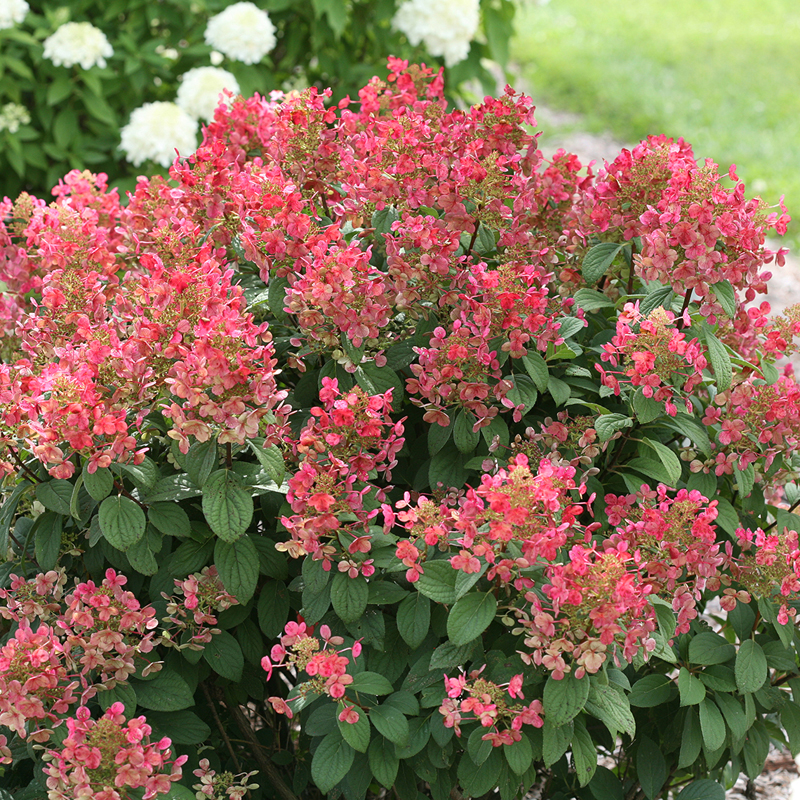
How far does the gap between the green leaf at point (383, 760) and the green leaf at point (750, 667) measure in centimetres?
60

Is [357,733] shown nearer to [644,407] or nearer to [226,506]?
[226,506]

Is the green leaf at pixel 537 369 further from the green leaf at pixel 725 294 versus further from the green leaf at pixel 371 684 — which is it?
the green leaf at pixel 371 684

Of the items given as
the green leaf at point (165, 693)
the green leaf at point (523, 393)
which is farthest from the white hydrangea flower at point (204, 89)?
the green leaf at point (165, 693)

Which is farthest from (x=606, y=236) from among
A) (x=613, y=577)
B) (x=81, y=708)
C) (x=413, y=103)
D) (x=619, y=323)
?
(x=81, y=708)

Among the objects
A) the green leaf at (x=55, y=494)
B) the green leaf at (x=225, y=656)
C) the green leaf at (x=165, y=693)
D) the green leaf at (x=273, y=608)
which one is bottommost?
the green leaf at (x=165, y=693)

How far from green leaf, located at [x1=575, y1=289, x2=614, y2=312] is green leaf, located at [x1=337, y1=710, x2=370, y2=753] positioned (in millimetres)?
861

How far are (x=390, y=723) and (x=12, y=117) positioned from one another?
3905 millimetres

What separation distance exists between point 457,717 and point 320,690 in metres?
0.20

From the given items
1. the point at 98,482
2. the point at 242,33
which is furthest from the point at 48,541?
the point at 242,33

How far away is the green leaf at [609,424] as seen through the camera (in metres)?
1.58

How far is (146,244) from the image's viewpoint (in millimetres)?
2018

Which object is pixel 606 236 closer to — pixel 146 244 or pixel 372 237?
pixel 372 237

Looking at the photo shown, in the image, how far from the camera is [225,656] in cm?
158

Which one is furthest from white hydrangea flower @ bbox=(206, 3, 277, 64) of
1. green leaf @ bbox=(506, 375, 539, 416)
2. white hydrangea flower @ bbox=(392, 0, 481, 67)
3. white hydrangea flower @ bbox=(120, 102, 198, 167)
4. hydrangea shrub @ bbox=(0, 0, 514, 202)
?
green leaf @ bbox=(506, 375, 539, 416)
